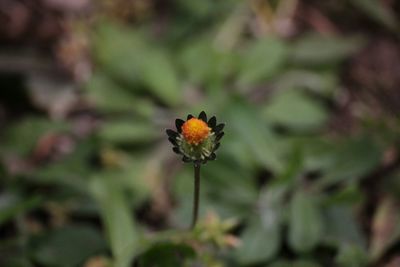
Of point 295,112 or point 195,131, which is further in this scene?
point 295,112

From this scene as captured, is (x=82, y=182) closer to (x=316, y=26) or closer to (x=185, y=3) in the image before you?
(x=185, y=3)

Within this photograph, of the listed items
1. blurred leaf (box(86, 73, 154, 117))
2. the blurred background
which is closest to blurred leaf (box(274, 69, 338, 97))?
the blurred background

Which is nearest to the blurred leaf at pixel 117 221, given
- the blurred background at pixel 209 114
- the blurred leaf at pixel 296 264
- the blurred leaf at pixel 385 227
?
the blurred background at pixel 209 114

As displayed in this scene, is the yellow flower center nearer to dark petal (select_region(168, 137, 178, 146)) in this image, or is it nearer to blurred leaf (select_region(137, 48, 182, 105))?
dark petal (select_region(168, 137, 178, 146))

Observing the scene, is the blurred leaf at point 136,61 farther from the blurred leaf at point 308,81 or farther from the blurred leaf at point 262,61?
the blurred leaf at point 308,81

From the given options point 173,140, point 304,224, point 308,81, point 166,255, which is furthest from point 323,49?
point 173,140

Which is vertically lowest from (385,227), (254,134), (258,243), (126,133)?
(258,243)

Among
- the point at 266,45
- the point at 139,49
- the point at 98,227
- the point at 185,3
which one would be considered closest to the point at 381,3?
the point at 266,45

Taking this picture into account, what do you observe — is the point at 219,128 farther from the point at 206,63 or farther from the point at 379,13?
the point at 379,13
